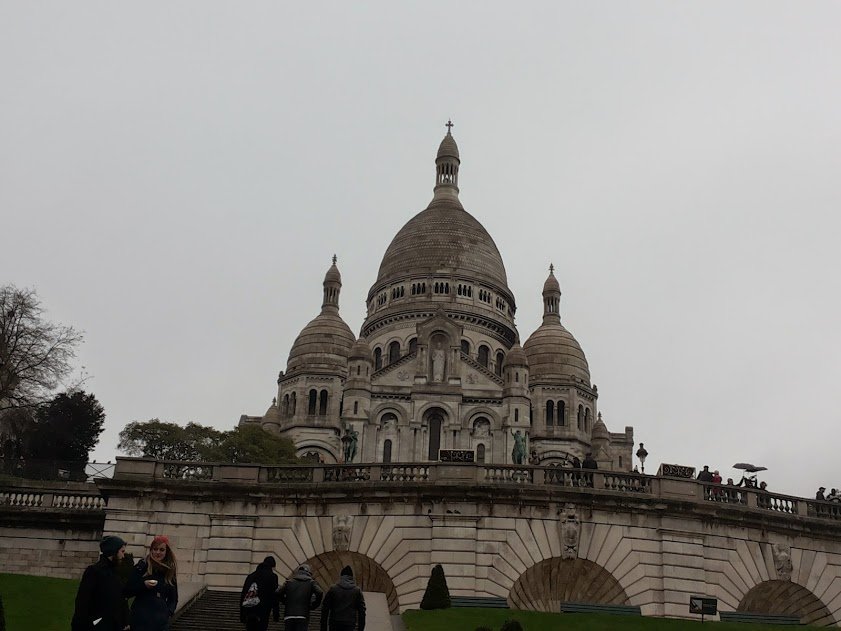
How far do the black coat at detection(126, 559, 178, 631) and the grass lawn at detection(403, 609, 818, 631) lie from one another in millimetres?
9971

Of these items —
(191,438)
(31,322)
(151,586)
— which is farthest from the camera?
(191,438)

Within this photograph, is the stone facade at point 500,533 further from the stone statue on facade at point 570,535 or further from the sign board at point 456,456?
the sign board at point 456,456

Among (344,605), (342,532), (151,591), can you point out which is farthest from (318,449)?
(151,591)

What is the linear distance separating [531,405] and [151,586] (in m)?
94.2

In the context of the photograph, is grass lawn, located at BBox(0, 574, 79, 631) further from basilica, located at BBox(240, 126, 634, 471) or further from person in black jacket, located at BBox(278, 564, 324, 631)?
basilica, located at BBox(240, 126, 634, 471)

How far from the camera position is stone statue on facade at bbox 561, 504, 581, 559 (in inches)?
1145

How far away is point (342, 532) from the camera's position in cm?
2956

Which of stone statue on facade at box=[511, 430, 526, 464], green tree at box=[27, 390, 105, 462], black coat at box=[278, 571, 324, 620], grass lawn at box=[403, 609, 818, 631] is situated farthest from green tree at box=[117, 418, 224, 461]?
black coat at box=[278, 571, 324, 620]

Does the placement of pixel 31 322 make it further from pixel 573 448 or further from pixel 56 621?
pixel 573 448

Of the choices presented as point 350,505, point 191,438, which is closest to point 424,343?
point 191,438

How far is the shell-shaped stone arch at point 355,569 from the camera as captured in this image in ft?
96.4

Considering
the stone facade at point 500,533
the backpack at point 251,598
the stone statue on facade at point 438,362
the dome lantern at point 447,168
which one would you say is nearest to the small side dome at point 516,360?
the stone statue on facade at point 438,362

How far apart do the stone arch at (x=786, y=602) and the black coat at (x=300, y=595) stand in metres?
16.4

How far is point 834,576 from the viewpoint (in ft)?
100
